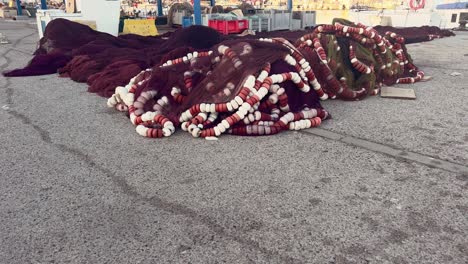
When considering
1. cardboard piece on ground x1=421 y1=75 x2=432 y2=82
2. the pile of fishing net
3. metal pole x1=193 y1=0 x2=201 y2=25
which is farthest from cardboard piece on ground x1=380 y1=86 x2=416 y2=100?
metal pole x1=193 y1=0 x2=201 y2=25

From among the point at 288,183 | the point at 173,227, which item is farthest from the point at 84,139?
the point at 288,183

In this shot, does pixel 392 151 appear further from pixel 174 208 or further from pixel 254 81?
pixel 174 208

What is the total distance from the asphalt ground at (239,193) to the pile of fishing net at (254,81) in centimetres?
23

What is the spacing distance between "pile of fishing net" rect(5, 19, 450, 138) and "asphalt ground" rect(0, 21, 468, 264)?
0.23 meters

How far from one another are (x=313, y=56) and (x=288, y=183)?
2.79 meters

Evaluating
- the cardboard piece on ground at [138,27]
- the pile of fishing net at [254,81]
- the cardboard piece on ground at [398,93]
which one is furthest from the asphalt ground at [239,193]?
the cardboard piece on ground at [138,27]

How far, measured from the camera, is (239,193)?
281 centimetres

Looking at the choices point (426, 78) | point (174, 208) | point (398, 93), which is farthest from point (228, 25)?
point (174, 208)

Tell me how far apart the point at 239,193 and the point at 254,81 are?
163 cm

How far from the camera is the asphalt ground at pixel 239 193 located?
220 centimetres

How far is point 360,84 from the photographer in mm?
5512

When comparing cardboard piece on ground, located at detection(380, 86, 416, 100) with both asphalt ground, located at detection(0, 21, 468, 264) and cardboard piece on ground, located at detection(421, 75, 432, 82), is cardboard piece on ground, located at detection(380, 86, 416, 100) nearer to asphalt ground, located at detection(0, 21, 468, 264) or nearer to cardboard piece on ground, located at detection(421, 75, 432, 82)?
asphalt ground, located at detection(0, 21, 468, 264)

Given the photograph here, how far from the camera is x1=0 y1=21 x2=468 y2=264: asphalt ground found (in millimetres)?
2199

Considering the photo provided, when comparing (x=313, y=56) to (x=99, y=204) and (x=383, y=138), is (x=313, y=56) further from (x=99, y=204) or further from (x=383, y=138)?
(x=99, y=204)
